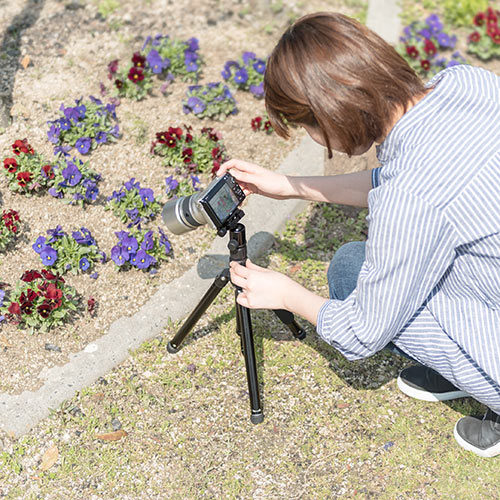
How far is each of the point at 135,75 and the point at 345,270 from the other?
7.22ft

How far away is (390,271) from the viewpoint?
213 cm

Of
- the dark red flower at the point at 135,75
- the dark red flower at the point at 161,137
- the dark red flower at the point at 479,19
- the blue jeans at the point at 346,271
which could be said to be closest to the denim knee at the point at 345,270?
the blue jeans at the point at 346,271

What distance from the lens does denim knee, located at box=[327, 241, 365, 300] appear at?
9.53ft

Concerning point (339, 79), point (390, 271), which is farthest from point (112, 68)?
point (390, 271)

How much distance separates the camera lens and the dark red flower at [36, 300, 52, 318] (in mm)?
867

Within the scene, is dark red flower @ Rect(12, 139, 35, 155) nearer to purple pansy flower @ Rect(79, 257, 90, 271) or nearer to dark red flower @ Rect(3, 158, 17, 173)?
dark red flower @ Rect(3, 158, 17, 173)

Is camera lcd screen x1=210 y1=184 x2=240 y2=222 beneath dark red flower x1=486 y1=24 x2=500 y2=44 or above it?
above

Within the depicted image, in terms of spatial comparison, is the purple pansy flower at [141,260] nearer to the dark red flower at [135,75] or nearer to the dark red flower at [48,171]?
the dark red flower at [48,171]

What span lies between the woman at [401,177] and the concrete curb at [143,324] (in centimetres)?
110

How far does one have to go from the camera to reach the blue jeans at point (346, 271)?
2.90 m

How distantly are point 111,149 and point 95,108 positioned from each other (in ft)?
0.91

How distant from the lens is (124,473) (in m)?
2.90

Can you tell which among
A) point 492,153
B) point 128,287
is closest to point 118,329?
point 128,287

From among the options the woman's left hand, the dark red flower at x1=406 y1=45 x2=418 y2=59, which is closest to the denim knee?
the woman's left hand
